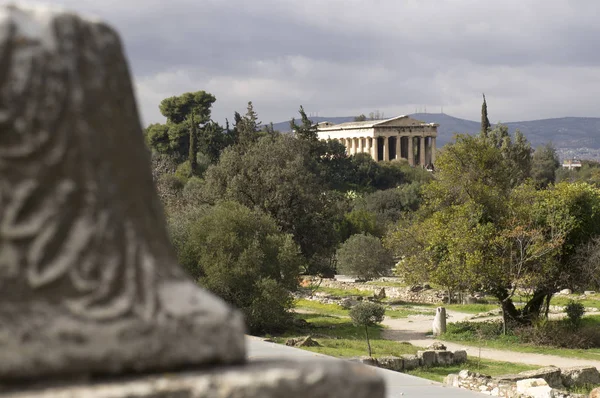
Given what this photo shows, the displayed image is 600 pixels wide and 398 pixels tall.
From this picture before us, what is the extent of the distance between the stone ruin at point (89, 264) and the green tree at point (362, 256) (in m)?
38.9

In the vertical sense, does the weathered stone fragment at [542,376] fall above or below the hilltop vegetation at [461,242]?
below

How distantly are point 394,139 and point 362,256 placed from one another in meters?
66.8

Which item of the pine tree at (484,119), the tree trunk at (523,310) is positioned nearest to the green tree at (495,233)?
the tree trunk at (523,310)

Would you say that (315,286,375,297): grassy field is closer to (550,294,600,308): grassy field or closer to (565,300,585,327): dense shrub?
(550,294,600,308): grassy field

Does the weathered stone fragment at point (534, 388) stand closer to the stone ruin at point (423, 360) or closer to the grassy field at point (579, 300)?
the stone ruin at point (423, 360)

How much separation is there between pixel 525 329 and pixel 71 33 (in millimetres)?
22382

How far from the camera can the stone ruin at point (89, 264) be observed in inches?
81.1

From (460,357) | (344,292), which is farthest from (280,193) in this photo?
(460,357)

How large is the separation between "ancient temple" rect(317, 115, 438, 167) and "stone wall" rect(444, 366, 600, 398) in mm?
87296

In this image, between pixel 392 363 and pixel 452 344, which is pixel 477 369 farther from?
pixel 452 344

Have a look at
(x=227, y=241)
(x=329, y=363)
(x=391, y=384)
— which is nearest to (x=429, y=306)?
(x=227, y=241)

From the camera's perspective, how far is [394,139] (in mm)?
106750

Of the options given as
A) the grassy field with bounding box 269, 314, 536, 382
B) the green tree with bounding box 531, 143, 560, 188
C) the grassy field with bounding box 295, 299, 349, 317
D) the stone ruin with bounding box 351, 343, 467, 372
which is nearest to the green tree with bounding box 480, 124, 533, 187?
the green tree with bounding box 531, 143, 560, 188

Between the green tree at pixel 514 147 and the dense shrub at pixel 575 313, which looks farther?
the green tree at pixel 514 147
